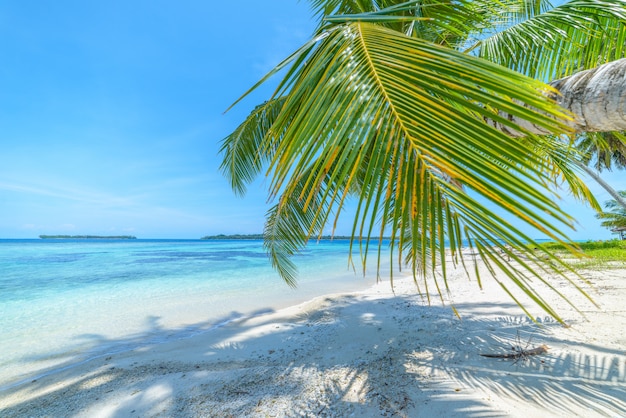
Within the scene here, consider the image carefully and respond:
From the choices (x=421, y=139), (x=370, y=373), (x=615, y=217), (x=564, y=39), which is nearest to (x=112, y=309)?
(x=370, y=373)

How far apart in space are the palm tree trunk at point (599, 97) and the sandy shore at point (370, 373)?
1.79 m

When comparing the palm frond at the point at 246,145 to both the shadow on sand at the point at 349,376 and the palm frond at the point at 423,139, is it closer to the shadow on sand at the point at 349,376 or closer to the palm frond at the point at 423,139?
the shadow on sand at the point at 349,376

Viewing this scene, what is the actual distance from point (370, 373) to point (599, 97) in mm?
2516

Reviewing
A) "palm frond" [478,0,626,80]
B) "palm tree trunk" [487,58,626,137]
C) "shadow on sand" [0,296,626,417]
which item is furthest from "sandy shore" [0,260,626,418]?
"palm frond" [478,0,626,80]

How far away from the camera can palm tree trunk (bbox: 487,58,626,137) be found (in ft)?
3.86

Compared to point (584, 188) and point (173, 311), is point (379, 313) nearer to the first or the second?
point (584, 188)

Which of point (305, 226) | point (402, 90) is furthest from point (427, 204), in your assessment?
point (305, 226)

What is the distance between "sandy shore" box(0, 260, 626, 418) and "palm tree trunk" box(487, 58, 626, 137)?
5.88ft

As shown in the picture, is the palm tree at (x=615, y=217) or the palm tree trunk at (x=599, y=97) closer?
the palm tree trunk at (x=599, y=97)

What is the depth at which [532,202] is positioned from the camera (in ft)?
2.00

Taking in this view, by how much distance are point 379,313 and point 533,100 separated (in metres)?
4.71

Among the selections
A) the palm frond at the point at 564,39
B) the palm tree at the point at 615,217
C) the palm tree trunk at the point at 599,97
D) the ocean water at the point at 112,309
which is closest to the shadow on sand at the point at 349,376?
the ocean water at the point at 112,309

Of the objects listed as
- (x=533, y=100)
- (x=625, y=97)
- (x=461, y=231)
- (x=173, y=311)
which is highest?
(x=625, y=97)

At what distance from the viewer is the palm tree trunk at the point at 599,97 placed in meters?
1.18
